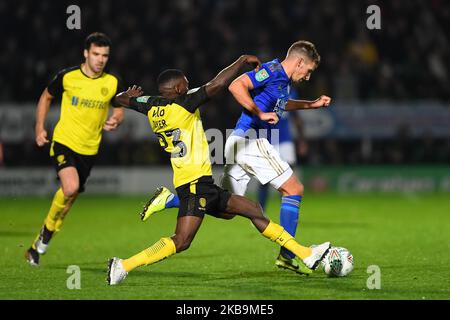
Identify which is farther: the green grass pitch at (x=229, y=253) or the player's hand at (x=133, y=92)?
the player's hand at (x=133, y=92)

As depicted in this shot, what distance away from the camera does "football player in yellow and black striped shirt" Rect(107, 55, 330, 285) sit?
7.99 metres

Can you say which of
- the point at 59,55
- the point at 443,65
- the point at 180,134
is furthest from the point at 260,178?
the point at 443,65

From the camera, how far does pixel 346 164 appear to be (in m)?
22.1

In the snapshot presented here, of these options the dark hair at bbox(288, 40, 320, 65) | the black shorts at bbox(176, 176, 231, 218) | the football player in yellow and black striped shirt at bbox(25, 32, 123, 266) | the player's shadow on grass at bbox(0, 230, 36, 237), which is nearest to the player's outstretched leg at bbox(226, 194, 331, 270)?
the black shorts at bbox(176, 176, 231, 218)

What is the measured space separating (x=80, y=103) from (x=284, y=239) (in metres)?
2.93

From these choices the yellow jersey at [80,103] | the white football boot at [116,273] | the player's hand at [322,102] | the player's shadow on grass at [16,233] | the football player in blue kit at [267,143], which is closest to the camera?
the white football boot at [116,273]

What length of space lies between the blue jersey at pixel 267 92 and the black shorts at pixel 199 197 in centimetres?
107

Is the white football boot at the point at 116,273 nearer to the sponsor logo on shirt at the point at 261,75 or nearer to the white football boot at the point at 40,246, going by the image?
the white football boot at the point at 40,246

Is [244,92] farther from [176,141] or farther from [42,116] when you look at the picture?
[42,116]

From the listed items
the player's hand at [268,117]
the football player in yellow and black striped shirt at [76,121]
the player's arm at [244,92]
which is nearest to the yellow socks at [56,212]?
the football player in yellow and black striped shirt at [76,121]

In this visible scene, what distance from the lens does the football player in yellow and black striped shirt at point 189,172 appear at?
314 inches

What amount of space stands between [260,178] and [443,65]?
15452 millimetres

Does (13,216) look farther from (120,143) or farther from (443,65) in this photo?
(443,65)

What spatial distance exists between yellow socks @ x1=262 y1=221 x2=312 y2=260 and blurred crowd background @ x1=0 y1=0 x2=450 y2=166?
1137 cm
